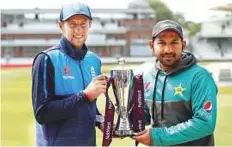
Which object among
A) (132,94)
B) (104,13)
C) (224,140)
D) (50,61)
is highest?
(104,13)

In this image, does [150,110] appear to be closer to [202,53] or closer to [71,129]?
[71,129]

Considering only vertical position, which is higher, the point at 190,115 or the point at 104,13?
the point at 104,13

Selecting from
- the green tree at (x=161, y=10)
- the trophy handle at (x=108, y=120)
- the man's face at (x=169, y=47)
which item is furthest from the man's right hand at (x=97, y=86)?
the green tree at (x=161, y=10)

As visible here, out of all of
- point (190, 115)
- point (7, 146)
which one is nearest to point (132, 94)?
point (190, 115)

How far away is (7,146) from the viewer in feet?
20.8

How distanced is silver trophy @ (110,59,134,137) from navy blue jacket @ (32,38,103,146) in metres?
0.17

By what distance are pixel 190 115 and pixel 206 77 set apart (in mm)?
204

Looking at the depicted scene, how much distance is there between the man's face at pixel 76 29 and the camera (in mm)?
2502

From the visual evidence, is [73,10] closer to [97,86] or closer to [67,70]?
[67,70]

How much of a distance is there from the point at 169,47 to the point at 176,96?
9.4 inches

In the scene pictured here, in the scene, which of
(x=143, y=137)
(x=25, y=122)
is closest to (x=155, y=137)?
(x=143, y=137)

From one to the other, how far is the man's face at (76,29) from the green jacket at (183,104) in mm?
417

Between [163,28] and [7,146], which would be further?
[7,146]

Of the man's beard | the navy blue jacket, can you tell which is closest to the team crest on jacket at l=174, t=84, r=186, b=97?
the man's beard
